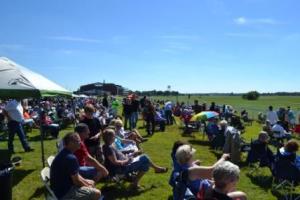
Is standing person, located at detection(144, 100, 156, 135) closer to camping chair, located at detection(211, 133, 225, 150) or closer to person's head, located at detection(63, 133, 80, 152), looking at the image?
camping chair, located at detection(211, 133, 225, 150)

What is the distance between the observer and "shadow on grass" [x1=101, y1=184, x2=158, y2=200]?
8242mm

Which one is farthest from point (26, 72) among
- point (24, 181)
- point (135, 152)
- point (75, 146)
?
point (75, 146)

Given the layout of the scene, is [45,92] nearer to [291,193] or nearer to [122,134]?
[122,134]

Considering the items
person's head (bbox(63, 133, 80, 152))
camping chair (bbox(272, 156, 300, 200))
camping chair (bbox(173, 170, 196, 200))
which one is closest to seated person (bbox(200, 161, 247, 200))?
camping chair (bbox(173, 170, 196, 200))

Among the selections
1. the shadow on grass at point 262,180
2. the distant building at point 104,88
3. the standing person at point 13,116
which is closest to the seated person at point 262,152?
the shadow on grass at point 262,180

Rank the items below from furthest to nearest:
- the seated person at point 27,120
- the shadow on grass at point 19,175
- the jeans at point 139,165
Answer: the seated person at point 27,120
the shadow on grass at point 19,175
the jeans at point 139,165

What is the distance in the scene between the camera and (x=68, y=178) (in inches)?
229

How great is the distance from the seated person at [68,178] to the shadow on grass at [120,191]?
2.33 m

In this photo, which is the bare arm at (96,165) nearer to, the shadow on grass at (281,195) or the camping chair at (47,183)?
the camping chair at (47,183)

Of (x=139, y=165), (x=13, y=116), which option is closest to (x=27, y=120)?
(x=13, y=116)

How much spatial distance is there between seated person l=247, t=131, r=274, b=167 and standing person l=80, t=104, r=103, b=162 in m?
4.02

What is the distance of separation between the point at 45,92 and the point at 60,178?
4164mm

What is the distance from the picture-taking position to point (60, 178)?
580 centimetres

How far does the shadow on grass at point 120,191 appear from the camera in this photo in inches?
324
